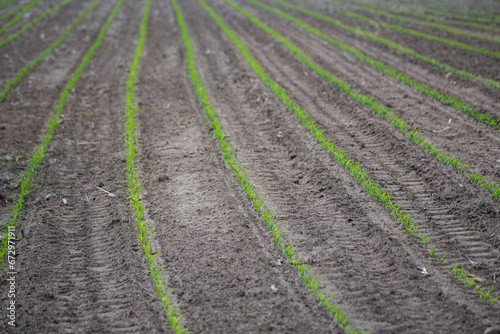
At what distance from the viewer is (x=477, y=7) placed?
18312 millimetres

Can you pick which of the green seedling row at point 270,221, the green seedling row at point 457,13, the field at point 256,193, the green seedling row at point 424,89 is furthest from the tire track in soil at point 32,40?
the green seedling row at point 457,13

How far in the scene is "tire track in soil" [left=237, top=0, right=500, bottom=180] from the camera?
247 inches

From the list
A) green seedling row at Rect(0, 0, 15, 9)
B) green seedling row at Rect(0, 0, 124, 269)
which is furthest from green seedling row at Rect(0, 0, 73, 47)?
green seedling row at Rect(0, 0, 124, 269)

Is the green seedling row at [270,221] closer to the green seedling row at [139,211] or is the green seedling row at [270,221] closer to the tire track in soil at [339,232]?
the tire track in soil at [339,232]

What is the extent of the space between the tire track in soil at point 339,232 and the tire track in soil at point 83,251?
206 cm

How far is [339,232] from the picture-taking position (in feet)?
16.2

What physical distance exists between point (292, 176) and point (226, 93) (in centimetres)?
427

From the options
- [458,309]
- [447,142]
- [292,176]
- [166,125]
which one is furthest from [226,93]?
[458,309]

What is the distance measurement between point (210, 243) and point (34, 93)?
8072 mm

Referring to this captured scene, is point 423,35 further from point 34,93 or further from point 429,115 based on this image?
point 34,93

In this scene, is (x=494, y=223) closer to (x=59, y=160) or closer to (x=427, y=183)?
(x=427, y=183)

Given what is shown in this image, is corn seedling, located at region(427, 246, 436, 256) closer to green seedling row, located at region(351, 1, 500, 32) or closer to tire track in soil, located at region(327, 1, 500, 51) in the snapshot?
tire track in soil, located at region(327, 1, 500, 51)

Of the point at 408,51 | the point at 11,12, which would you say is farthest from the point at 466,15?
the point at 11,12

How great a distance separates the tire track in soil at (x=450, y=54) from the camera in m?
9.89
